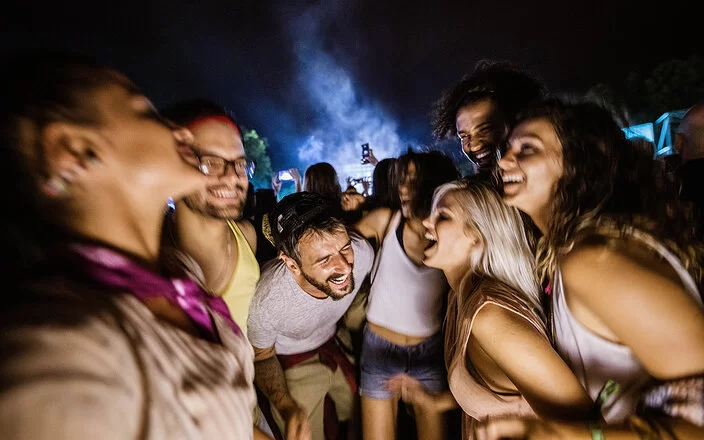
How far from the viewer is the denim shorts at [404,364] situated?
9.46 feet

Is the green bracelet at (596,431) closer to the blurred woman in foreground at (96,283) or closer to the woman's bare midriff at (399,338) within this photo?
the blurred woman in foreground at (96,283)

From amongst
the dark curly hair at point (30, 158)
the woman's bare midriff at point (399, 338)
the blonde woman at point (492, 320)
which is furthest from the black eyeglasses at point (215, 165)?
the woman's bare midriff at point (399, 338)

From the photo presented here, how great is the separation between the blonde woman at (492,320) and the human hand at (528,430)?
0.17 metres

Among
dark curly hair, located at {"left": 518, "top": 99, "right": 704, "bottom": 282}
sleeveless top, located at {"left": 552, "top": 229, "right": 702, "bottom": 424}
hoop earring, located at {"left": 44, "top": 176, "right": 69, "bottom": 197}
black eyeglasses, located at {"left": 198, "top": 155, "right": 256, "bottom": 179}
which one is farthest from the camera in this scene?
black eyeglasses, located at {"left": 198, "top": 155, "right": 256, "bottom": 179}

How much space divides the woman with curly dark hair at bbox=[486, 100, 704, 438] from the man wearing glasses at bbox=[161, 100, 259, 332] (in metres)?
1.76

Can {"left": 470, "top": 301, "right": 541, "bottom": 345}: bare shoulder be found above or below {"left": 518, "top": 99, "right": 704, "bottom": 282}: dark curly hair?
below

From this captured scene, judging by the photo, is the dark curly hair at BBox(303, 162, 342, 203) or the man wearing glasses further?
the dark curly hair at BBox(303, 162, 342, 203)

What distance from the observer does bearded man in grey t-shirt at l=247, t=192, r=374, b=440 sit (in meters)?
2.55

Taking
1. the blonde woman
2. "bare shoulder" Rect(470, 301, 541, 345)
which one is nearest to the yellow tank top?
the blonde woman

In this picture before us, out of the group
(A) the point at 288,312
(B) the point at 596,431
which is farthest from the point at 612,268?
(A) the point at 288,312

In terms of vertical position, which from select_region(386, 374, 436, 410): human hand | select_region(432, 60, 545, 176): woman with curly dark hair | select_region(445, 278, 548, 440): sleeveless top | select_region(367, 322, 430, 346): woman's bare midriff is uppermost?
select_region(432, 60, 545, 176): woman with curly dark hair

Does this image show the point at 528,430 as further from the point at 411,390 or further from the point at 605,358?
the point at 411,390

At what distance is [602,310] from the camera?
126 centimetres

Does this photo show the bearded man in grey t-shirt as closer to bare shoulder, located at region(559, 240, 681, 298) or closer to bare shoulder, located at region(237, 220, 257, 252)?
bare shoulder, located at region(237, 220, 257, 252)
